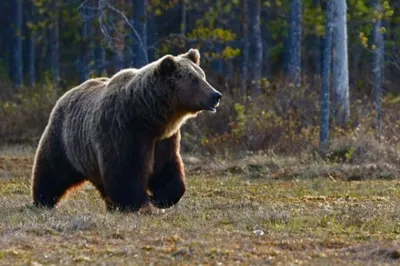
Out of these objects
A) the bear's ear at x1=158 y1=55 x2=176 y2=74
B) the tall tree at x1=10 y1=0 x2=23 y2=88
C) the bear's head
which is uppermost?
the bear's ear at x1=158 y1=55 x2=176 y2=74

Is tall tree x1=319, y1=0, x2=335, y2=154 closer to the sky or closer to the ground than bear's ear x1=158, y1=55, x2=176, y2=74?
closer to the ground

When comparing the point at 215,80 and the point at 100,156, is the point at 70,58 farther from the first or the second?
the point at 100,156

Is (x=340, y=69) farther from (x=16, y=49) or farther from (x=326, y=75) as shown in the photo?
(x=16, y=49)

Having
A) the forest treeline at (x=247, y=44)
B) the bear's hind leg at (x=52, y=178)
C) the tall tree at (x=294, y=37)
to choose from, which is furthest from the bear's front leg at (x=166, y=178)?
the tall tree at (x=294, y=37)

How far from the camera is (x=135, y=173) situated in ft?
34.8

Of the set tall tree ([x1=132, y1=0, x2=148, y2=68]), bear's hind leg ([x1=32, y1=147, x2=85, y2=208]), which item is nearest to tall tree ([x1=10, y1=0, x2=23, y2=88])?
tall tree ([x1=132, y1=0, x2=148, y2=68])

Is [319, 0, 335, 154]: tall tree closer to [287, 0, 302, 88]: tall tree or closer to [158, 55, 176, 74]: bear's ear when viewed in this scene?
[158, 55, 176, 74]: bear's ear

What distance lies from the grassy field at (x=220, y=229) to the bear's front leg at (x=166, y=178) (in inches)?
6.0

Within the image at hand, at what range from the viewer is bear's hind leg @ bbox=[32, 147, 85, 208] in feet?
39.1

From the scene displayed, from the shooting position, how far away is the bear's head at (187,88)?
10852 millimetres

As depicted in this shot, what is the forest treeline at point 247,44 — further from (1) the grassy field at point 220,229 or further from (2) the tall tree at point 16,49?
(1) the grassy field at point 220,229

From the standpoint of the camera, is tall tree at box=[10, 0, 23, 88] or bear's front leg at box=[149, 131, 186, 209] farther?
tall tree at box=[10, 0, 23, 88]

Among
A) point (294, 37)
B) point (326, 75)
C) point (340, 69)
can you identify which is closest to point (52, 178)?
point (326, 75)

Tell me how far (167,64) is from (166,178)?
3.88ft
